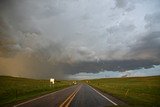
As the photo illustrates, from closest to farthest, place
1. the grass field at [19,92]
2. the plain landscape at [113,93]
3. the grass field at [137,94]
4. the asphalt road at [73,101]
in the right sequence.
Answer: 1. the asphalt road at [73,101]
2. the grass field at [137,94]
3. the plain landscape at [113,93]
4. the grass field at [19,92]

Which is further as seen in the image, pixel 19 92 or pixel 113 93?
pixel 19 92

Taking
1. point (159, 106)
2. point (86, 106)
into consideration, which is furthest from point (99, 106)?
point (159, 106)

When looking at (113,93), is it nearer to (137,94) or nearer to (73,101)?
(137,94)

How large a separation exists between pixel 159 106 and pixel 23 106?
987 cm

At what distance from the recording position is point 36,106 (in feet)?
61.6

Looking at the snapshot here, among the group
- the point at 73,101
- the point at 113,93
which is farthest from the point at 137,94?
the point at 73,101

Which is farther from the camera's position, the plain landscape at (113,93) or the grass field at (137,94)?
the plain landscape at (113,93)

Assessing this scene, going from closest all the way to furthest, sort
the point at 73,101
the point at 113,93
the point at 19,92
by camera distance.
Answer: the point at 73,101 < the point at 113,93 < the point at 19,92

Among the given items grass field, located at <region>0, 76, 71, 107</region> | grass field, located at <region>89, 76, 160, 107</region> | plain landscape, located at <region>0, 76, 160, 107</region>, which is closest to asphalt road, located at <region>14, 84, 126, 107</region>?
plain landscape, located at <region>0, 76, 160, 107</region>

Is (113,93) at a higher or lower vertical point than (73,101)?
higher

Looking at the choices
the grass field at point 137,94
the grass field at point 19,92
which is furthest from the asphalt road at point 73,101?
the grass field at point 19,92

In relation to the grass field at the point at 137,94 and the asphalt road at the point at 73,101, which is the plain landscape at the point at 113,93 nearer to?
the grass field at the point at 137,94

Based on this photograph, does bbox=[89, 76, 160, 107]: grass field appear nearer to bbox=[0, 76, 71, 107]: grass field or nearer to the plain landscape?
the plain landscape

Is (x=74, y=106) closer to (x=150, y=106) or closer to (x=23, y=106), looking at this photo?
(x=23, y=106)
